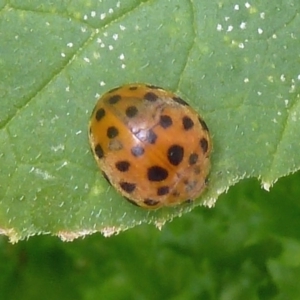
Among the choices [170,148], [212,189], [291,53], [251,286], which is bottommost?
[251,286]

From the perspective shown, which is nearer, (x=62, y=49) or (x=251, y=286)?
(x=62, y=49)

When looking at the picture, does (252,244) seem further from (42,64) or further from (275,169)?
(42,64)

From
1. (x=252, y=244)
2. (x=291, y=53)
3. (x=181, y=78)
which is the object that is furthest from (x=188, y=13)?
(x=252, y=244)

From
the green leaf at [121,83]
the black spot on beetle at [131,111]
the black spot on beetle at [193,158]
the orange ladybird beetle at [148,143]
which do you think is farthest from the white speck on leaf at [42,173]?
the black spot on beetle at [193,158]

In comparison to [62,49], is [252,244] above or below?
below

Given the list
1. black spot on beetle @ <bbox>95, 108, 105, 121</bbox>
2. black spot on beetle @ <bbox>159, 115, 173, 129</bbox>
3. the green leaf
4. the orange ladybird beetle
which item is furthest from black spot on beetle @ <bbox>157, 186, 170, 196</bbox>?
black spot on beetle @ <bbox>95, 108, 105, 121</bbox>

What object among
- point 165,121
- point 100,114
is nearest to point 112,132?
point 100,114

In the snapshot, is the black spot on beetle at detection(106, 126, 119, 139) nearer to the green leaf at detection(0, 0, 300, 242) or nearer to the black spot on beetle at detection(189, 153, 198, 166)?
the green leaf at detection(0, 0, 300, 242)
